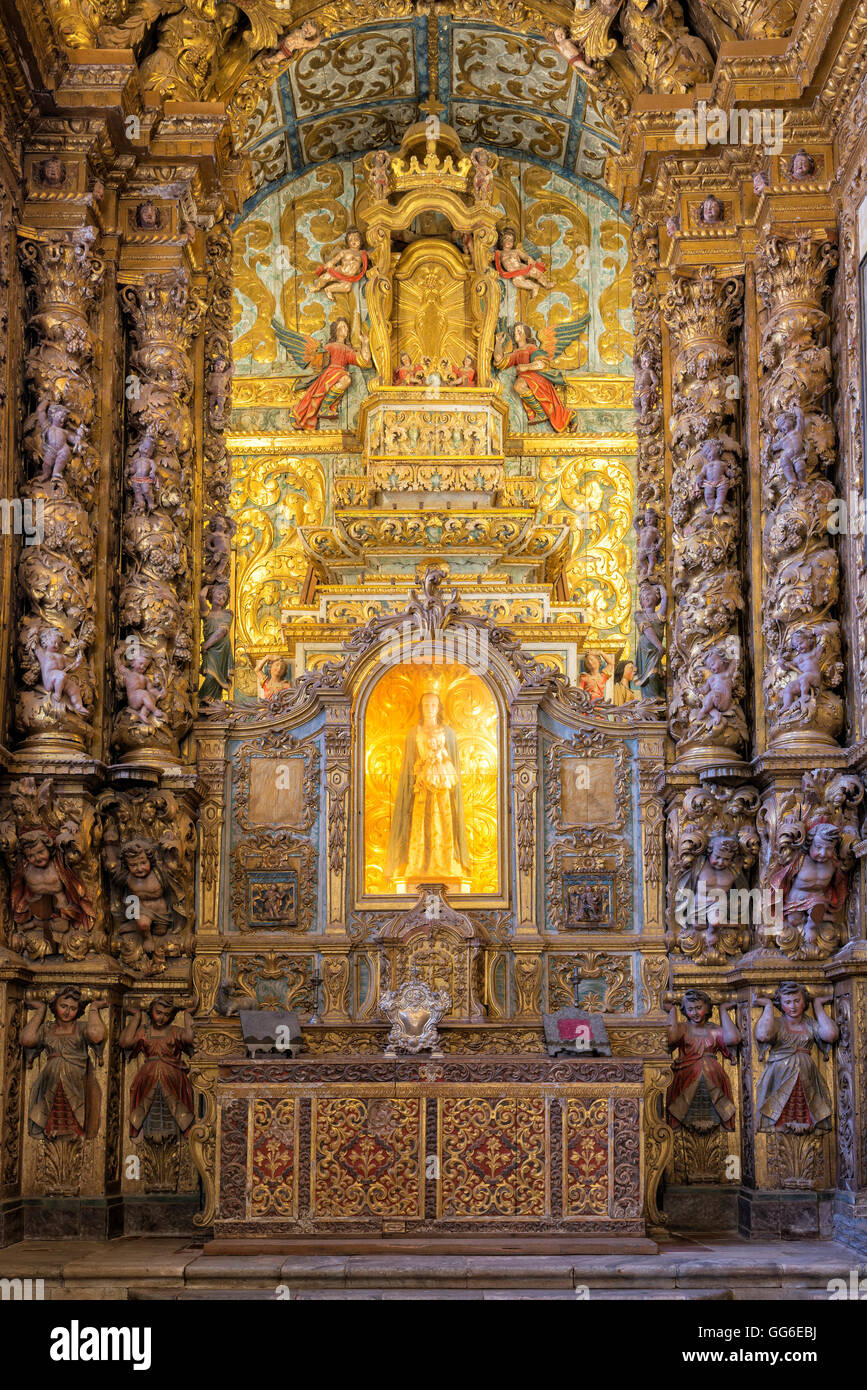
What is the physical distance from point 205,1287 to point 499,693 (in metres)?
5.52

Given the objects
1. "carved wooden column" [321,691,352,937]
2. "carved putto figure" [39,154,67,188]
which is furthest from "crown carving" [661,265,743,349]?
"carved putto figure" [39,154,67,188]

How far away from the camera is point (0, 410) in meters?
13.5

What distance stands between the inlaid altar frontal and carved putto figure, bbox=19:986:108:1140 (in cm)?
252

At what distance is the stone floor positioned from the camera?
34.9 feet

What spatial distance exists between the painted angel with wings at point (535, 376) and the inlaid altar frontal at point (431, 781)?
5.77 m

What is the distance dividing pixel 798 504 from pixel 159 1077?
Answer: 21.8 feet

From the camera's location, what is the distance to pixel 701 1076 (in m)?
13.4

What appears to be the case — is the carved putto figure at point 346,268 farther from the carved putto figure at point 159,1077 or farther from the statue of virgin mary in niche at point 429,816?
the carved putto figure at point 159,1077

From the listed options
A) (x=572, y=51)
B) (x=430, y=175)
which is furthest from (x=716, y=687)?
(x=430, y=175)

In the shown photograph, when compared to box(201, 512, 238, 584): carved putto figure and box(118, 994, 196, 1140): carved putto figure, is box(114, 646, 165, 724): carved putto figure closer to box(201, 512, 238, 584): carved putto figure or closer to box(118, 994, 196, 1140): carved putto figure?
box(201, 512, 238, 584): carved putto figure

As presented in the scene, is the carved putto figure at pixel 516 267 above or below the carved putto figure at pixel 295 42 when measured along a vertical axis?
below

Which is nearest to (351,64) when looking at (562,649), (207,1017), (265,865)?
(562,649)

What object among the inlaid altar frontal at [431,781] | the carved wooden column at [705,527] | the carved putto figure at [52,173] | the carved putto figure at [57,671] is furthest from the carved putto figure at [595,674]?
the carved putto figure at [52,173]

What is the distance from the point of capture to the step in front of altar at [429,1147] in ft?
38.5
